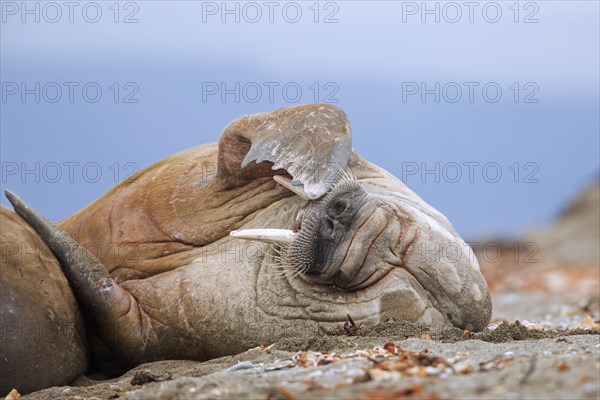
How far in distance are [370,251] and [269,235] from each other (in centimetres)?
70

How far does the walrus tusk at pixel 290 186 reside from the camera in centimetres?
712

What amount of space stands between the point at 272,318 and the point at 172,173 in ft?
5.74

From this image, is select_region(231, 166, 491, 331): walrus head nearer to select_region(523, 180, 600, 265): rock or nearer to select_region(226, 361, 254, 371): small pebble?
select_region(226, 361, 254, 371): small pebble

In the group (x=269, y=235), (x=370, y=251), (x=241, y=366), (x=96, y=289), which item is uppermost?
(x=269, y=235)

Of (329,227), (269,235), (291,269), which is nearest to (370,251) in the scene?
(329,227)

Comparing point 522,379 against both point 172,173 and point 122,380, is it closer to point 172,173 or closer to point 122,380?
point 122,380

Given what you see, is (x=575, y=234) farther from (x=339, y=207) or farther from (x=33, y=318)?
(x=33, y=318)

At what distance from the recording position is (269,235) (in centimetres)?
714

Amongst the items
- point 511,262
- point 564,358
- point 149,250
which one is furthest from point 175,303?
point 511,262

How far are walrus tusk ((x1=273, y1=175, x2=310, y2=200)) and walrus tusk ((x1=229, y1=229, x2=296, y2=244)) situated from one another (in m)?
0.27

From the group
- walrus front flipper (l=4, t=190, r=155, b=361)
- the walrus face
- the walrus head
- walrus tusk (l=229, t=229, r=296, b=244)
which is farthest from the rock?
walrus front flipper (l=4, t=190, r=155, b=361)

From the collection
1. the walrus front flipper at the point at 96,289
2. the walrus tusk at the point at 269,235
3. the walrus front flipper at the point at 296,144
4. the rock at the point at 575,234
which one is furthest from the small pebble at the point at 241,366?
the rock at the point at 575,234

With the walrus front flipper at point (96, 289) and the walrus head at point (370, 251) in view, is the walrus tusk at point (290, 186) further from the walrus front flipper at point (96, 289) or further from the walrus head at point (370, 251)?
the walrus front flipper at point (96, 289)

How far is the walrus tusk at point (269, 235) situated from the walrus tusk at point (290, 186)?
0.27m
